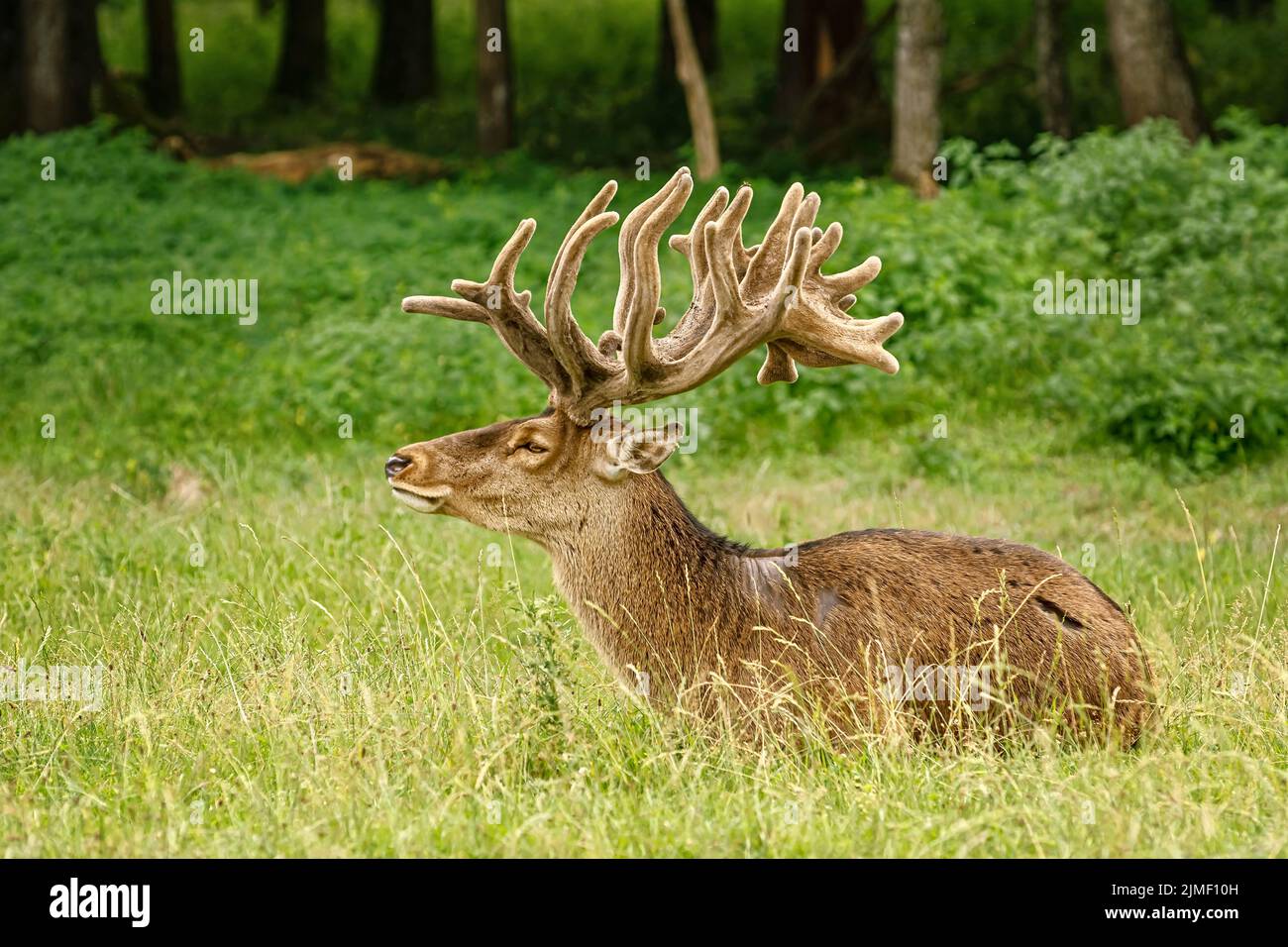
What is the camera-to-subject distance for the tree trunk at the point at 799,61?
19.6m

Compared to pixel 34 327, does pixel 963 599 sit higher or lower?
lower

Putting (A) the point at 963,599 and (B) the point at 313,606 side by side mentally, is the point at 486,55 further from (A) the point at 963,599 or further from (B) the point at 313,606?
(A) the point at 963,599

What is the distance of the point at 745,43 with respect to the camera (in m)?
27.0

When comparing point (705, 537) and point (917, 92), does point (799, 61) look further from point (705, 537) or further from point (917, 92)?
point (705, 537)

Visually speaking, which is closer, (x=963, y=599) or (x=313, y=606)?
(x=963, y=599)

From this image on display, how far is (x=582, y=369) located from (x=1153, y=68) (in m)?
10.5

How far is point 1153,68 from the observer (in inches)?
584

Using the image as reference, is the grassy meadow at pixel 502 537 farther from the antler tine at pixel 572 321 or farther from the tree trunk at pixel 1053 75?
the tree trunk at pixel 1053 75

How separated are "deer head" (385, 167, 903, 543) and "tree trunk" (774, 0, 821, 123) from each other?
13907 millimetres

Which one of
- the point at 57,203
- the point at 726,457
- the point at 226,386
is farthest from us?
the point at 57,203

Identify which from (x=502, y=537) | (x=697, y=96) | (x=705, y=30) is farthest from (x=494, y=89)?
(x=502, y=537)

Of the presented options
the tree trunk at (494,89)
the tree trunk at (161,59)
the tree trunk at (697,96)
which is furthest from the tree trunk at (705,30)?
the tree trunk at (697,96)
